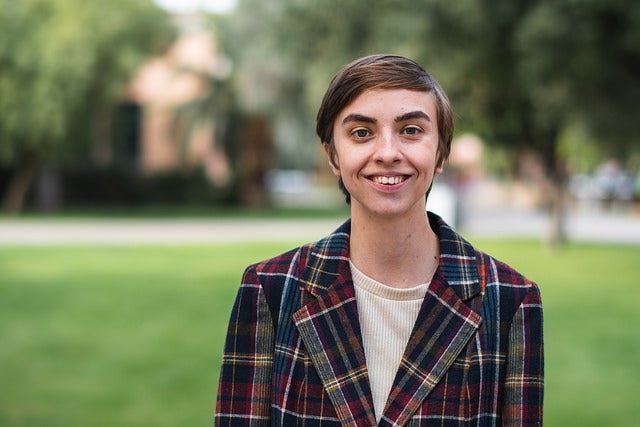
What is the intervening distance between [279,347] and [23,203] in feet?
101

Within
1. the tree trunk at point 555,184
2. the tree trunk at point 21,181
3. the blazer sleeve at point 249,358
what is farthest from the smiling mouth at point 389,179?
the tree trunk at point 21,181

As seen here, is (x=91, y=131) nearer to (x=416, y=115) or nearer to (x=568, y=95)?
(x=568, y=95)

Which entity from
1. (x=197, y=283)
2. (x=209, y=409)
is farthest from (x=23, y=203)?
(x=209, y=409)

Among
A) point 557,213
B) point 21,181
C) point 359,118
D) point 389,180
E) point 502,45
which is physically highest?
point 21,181

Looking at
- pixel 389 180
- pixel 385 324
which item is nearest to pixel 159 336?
pixel 385 324

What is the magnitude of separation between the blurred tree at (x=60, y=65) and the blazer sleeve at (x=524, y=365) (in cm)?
2411

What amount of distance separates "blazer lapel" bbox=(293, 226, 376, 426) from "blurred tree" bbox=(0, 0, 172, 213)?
23.9 m

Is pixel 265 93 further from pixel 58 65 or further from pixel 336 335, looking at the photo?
pixel 336 335

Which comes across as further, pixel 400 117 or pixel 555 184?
pixel 555 184

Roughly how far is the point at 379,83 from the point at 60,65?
2450 centimetres

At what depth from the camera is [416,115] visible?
1703mm

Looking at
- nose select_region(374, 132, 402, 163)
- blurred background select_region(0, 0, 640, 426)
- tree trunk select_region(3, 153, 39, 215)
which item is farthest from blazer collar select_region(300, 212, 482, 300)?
tree trunk select_region(3, 153, 39, 215)

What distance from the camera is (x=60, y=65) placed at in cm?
2478

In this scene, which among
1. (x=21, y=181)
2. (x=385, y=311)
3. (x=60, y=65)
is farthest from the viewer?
(x=21, y=181)
